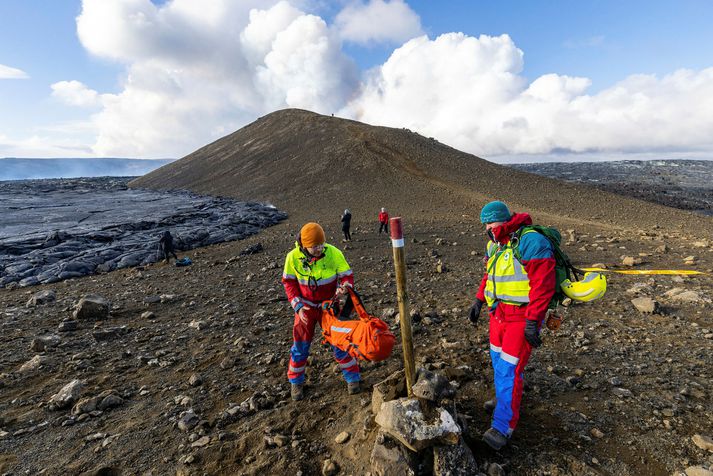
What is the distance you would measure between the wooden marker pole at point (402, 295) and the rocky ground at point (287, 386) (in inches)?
25.6

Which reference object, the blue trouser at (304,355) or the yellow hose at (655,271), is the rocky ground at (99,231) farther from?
the yellow hose at (655,271)

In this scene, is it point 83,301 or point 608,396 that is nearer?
point 608,396

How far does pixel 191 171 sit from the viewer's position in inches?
1927

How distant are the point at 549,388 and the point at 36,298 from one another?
11238mm

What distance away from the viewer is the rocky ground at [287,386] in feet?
10.7

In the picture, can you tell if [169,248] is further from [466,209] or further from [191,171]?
[191,171]

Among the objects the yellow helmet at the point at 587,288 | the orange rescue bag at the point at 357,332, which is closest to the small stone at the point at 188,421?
the orange rescue bag at the point at 357,332

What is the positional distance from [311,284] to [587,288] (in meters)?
2.70

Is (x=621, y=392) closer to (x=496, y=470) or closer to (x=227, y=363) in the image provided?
(x=496, y=470)

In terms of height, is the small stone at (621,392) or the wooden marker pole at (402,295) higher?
the wooden marker pole at (402,295)

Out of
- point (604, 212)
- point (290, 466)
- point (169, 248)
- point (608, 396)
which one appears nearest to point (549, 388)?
point (608, 396)

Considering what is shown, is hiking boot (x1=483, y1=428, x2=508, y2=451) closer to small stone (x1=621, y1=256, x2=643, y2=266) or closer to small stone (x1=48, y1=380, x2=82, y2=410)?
small stone (x1=48, y1=380, x2=82, y2=410)

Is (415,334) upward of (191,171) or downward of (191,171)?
downward

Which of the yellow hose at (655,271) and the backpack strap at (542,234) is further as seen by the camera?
the yellow hose at (655,271)
